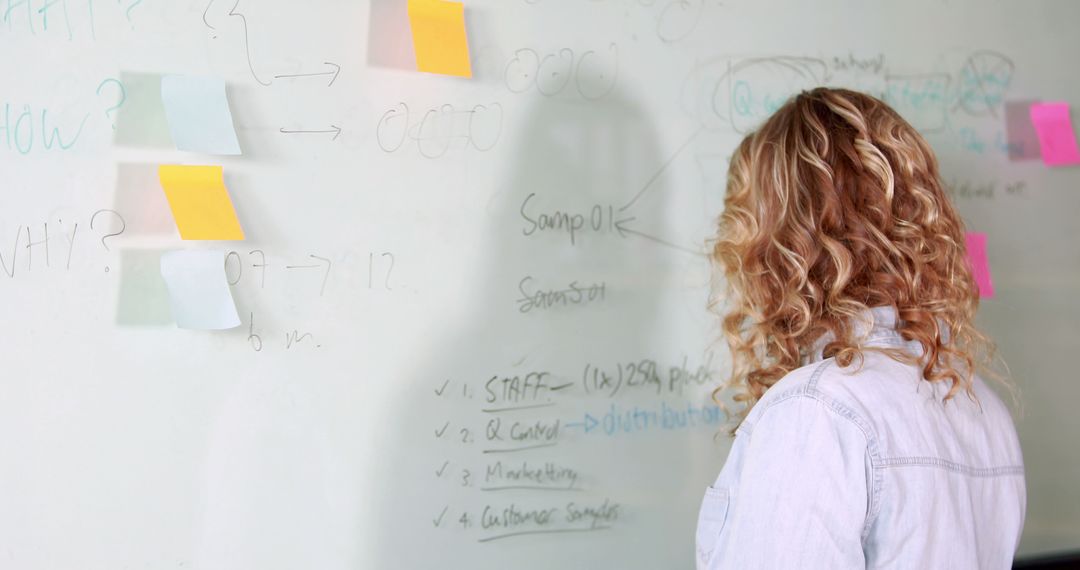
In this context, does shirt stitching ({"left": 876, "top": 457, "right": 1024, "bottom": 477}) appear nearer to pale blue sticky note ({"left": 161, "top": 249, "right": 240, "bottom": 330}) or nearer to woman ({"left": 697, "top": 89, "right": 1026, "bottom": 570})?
woman ({"left": 697, "top": 89, "right": 1026, "bottom": 570})

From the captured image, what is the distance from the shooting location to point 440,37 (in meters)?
1.22

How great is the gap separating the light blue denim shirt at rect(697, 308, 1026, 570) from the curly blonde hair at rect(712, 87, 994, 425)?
29mm

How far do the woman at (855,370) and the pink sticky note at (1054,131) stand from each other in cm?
81

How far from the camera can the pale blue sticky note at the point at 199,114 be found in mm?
1099

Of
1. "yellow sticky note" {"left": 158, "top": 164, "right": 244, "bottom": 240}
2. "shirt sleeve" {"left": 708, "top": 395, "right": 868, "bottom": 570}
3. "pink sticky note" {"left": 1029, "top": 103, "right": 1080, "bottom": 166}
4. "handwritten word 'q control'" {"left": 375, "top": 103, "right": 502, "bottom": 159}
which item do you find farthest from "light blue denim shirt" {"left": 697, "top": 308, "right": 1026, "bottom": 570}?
"pink sticky note" {"left": 1029, "top": 103, "right": 1080, "bottom": 166}

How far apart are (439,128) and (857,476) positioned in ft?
2.44

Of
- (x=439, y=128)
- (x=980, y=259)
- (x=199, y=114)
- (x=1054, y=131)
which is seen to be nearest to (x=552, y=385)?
(x=439, y=128)

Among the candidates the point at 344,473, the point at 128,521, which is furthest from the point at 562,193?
the point at 128,521

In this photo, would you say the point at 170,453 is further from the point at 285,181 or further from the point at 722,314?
the point at 722,314

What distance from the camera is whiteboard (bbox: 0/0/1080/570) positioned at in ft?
3.52

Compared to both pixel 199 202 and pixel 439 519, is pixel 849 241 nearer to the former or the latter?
pixel 439 519

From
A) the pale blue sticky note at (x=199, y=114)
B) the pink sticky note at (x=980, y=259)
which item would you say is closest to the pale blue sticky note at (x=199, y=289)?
the pale blue sticky note at (x=199, y=114)

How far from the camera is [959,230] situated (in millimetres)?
964

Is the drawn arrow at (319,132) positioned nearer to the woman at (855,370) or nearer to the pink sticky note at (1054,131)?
the woman at (855,370)
